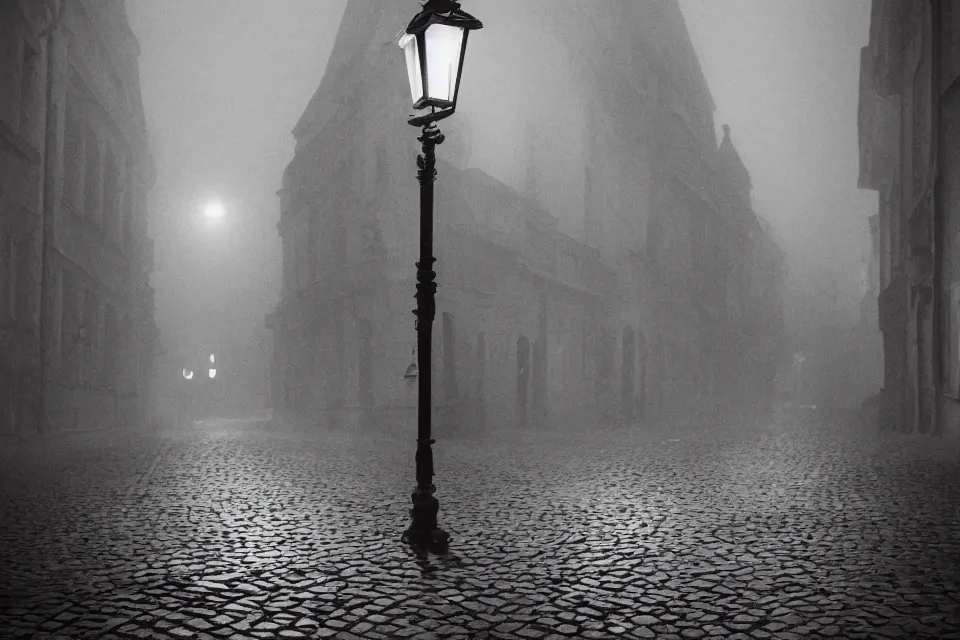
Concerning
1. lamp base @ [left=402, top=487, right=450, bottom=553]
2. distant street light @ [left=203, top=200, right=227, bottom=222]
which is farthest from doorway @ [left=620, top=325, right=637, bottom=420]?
lamp base @ [left=402, top=487, right=450, bottom=553]

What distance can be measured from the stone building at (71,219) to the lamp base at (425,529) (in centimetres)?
1434

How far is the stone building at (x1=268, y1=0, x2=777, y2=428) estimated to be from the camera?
2558 centimetres

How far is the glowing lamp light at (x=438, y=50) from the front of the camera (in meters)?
7.24

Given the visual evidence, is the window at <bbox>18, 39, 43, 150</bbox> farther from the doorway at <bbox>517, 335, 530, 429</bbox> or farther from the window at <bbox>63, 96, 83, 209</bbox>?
the doorway at <bbox>517, 335, 530, 429</bbox>

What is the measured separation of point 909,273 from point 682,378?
57.4ft

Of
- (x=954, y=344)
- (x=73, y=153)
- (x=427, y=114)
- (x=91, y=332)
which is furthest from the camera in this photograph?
(x=91, y=332)

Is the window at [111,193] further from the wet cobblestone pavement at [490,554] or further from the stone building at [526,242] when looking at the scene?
the wet cobblestone pavement at [490,554]

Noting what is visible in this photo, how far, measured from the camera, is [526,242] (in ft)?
98.0

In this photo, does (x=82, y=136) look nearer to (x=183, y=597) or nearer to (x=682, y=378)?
(x=183, y=597)

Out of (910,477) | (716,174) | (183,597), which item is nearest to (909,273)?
(910,477)

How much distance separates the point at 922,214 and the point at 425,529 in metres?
17.1

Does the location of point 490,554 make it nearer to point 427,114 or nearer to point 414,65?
point 427,114

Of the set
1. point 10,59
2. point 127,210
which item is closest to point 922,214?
point 10,59

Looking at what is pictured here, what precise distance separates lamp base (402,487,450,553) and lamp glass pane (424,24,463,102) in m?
3.29
